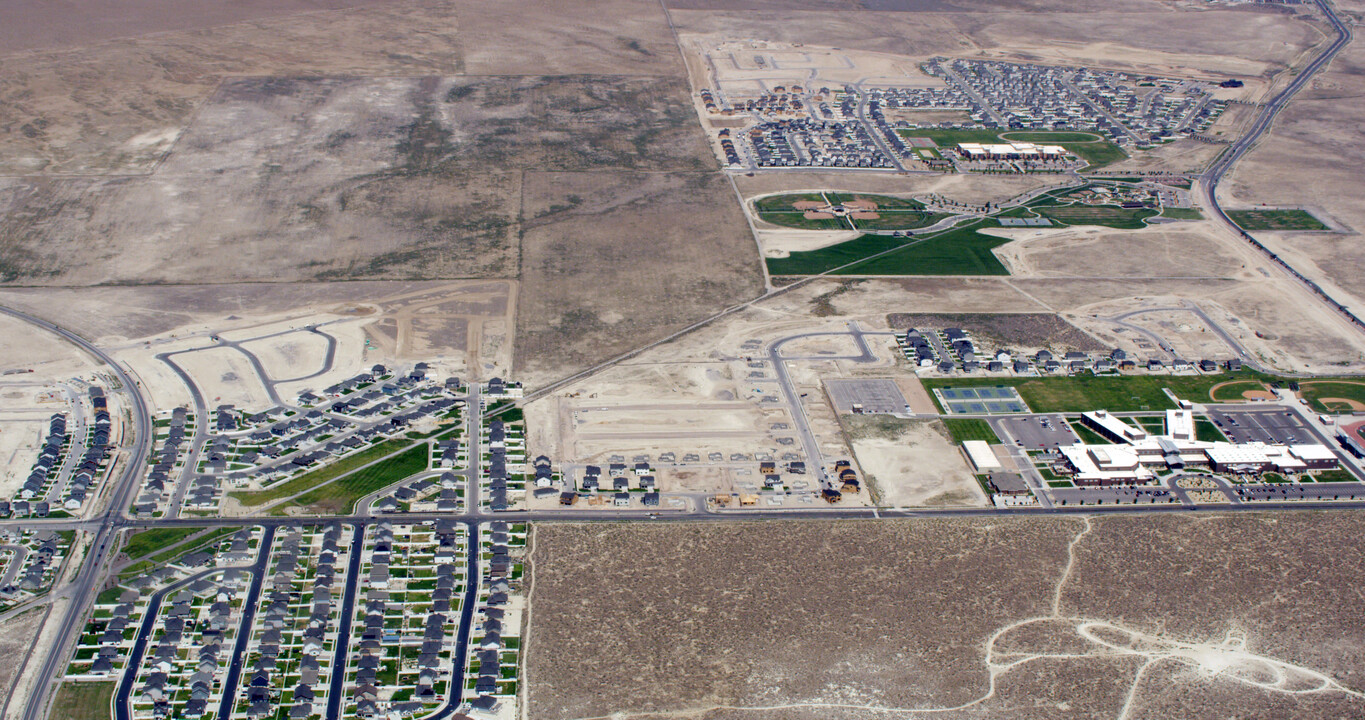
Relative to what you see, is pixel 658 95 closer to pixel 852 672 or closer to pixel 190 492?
pixel 190 492

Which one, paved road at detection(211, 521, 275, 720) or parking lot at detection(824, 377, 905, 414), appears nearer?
paved road at detection(211, 521, 275, 720)

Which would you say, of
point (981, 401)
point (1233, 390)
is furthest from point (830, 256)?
point (1233, 390)

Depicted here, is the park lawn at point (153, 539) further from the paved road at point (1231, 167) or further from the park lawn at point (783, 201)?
the paved road at point (1231, 167)

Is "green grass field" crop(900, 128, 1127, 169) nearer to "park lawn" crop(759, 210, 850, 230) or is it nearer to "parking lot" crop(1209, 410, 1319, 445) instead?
"park lawn" crop(759, 210, 850, 230)

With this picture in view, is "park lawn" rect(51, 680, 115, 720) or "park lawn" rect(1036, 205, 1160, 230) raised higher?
"park lawn" rect(1036, 205, 1160, 230)

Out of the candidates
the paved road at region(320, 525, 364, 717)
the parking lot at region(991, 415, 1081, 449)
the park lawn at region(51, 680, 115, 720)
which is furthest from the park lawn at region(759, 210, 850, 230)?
the park lawn at region(51, 680, 115, 720)

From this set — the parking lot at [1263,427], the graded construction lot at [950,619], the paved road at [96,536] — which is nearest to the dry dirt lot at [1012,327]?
the parking lot at [1263,427]
